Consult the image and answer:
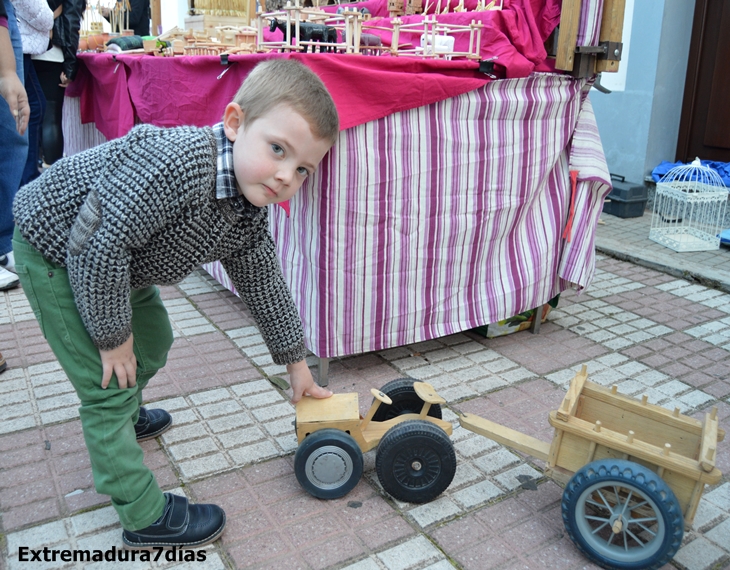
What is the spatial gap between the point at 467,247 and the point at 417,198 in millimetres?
445

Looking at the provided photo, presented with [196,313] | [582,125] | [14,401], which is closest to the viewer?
[14,401]

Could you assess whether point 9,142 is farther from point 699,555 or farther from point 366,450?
point 699,555

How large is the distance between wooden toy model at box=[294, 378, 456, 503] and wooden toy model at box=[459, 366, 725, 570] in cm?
25

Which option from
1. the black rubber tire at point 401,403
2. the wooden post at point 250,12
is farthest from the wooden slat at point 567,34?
the wooden post at point 250,12

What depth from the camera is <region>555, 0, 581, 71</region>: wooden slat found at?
3.07 m

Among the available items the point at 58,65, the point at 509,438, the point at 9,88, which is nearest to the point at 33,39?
the point at 58,65

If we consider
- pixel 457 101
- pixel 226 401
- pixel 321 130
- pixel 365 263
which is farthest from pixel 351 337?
pixel 321 130

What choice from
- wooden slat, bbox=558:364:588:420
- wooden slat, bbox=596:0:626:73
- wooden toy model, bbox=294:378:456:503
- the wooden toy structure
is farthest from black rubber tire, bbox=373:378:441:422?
wooden slat, bbox=596:0:626:73

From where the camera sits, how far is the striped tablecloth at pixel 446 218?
2.68m

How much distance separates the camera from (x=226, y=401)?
2703 millimetres

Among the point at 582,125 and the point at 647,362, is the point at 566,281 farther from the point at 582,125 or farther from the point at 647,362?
the point at 582,125

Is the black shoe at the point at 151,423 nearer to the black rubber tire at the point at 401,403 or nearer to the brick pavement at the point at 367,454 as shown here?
the brick pavement at the point at 367,454

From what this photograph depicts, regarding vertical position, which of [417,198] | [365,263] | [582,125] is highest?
[582,125]

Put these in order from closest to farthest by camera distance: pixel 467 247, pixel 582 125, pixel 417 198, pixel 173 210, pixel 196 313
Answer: pixel 173 210 → pixel 417 198 → pixel 467 247 → pixel 582 125 → pixel 196 313
